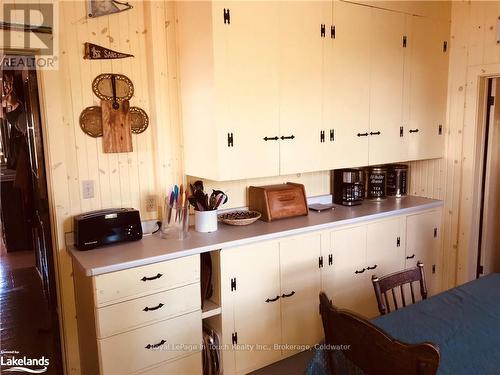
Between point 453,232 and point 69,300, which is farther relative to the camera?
point 453,232

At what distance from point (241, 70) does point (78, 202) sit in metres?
1.23

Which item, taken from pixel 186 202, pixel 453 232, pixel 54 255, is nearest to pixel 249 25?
pixel 186 202

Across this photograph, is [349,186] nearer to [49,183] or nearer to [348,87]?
[348,87]

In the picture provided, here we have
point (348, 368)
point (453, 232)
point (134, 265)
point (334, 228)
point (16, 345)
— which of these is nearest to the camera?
point (348, 368)

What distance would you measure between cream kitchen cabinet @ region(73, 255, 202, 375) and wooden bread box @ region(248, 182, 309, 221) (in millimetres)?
751

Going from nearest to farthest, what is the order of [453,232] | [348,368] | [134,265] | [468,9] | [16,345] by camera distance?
1. [348,368]
2. [134,265]
3. [16,345]
4. [468,9]
5. [453,232]

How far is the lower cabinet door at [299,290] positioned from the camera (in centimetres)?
260

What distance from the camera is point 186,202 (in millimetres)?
2471

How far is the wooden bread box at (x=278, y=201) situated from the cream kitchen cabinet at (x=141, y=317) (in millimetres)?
751

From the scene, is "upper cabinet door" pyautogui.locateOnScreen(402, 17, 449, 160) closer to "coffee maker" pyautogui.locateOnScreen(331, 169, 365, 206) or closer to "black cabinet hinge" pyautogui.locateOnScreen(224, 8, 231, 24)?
"coffee maker" pyautogui.locateOnScreen(331, 169, 365, 206)

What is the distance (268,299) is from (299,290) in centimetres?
25

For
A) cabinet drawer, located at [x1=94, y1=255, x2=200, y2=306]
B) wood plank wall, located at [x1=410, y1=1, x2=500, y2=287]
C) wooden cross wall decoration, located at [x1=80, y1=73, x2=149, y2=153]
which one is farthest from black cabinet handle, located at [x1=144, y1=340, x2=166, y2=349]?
wood plank wall, located at [x1=410, y1=1, x2=500, y2=287]

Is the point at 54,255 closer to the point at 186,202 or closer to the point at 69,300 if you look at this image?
the point at 69,300

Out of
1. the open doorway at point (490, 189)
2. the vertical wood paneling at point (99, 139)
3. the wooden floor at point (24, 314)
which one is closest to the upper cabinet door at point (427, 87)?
the open doorway at point (490, 189)
